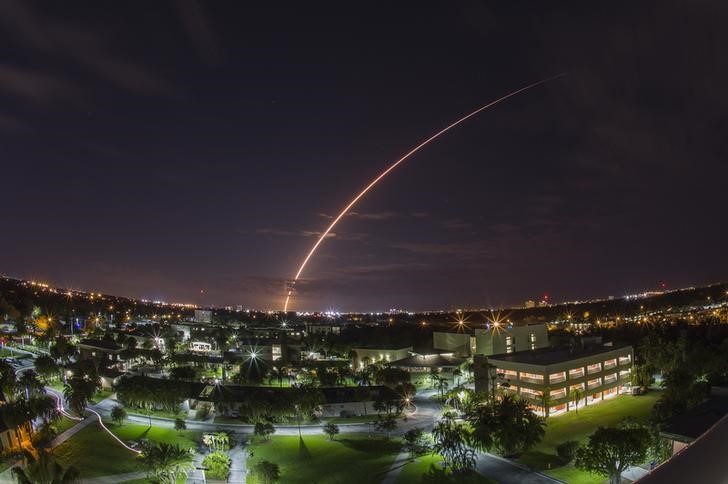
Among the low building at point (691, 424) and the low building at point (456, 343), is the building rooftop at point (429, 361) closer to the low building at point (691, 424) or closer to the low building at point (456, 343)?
the low building at point (456, 343)

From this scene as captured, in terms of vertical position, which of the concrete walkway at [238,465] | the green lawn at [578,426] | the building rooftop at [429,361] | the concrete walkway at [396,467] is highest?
the building rooftop at [429,361]

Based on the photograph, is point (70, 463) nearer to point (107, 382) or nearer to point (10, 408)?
point (10, 408)

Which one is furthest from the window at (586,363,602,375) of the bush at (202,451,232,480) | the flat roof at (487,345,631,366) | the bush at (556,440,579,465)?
the bush at (202,451,232,480)

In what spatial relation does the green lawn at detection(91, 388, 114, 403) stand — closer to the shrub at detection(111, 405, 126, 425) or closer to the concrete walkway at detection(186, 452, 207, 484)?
the shrub at detection(111, 405, 126, 425)

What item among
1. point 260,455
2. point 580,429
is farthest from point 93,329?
point 580,429

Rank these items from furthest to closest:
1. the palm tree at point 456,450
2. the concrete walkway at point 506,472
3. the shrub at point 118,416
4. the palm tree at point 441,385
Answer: the palm tree at point 441,385 < the shrub at point 118,416 < the palm tree at point 456,450 < the concrete walkway at point 506,472

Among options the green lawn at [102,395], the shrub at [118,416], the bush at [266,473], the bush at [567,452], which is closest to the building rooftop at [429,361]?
the bush at [567,452]
